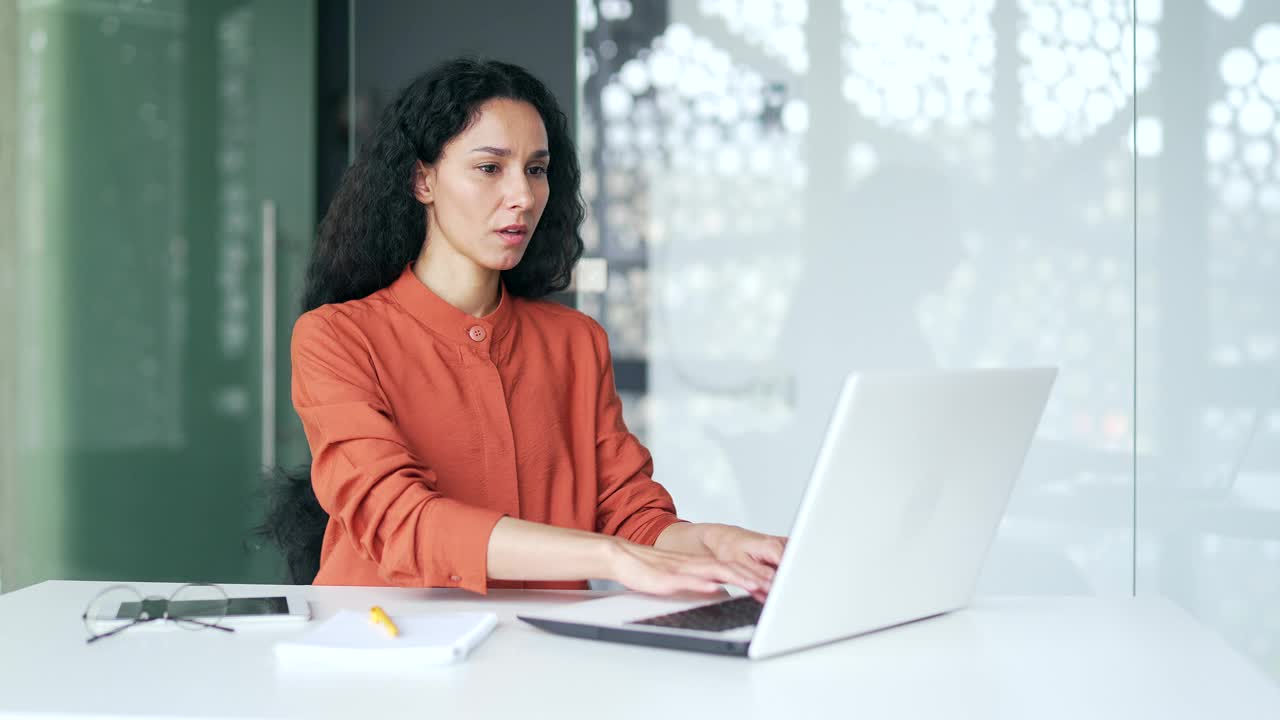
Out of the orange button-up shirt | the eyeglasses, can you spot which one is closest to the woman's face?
the orange button-up shirt

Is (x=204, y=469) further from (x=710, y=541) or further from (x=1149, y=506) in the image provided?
A: (x=1149, y=506)

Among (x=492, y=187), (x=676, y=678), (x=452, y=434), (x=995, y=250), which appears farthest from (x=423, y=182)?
(x=995, y=250)

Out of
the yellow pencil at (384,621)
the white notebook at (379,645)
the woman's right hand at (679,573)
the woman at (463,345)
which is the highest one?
the woman at (463,345)

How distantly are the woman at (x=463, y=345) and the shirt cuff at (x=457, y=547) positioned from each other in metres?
0.12

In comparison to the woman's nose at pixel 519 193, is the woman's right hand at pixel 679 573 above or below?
below

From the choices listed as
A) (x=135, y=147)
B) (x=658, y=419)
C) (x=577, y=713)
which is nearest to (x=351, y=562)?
(x=577, y=713)

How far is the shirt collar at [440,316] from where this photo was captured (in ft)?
6.53

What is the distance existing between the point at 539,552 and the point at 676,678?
411mm

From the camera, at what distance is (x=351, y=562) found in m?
1.86

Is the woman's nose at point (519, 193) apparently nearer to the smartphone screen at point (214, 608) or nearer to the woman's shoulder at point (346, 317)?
the woman's shoulder at point (346, 317)

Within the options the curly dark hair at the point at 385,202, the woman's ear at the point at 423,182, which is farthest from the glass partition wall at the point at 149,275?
the woman's ear at the point at 423,182

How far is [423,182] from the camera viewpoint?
2.10 m

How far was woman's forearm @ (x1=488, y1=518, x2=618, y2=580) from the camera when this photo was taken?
4.92 ft

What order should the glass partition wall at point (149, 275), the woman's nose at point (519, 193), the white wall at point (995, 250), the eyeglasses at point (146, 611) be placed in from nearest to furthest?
the eyeglasses at point (146, 611)
the woman's nose at point (519, 193)
the white wall at point (995, 250)
the glass partition wall at point (149, 275)
